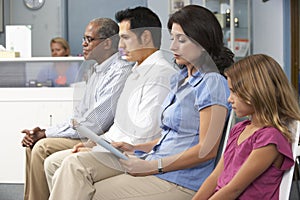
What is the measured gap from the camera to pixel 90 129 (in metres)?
1.60

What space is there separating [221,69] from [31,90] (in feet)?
7.10

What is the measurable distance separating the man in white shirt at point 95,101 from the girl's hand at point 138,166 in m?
0.14

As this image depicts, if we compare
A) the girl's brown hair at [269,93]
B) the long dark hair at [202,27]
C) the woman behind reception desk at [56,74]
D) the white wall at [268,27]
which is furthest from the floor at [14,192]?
the white wall at [268,27]

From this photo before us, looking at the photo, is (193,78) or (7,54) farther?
(7,54)

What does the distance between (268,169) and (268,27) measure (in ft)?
14.8

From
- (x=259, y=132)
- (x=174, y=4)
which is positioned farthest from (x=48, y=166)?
(x=174, y=4)

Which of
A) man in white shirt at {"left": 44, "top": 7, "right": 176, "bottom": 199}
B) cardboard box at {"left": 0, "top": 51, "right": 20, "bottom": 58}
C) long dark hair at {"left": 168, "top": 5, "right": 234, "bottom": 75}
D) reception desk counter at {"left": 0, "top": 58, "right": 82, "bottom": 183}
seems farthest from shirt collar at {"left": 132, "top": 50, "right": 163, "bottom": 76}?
cardboard box at {"left": 0, "top": 51, "right": 20, "bottom": 58}

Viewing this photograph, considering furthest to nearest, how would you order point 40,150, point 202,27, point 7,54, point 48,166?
point 7,54, point 40,150, point 48,166, point 202,27

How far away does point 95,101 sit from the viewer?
1.69 m

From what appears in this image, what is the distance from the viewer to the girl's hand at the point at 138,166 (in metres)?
1.57

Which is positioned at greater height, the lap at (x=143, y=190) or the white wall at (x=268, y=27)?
the white wall at (x=268, y=27)

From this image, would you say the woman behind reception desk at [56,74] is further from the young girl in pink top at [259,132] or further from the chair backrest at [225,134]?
the young girl in pink top at [259,132]

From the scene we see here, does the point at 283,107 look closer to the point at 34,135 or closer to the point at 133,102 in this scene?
the point at 133,102

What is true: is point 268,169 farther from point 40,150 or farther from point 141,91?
point 40,150
